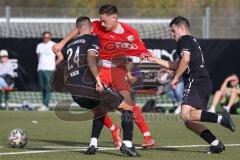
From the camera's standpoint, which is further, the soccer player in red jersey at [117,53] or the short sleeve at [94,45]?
the soccer player in red jersey at [117,53]

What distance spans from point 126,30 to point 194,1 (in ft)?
75.7

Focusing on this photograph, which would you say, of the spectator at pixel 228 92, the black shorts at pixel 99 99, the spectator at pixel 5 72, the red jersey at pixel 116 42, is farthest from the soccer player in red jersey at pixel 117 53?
A: the spectator at pixel 5 72

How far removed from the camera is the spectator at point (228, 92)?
66.9ft

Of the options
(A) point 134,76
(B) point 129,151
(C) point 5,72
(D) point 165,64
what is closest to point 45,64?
(C) point 5,72

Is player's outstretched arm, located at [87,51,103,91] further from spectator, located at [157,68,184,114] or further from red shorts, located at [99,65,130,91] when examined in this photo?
spectator, located at [157,68,184,114]

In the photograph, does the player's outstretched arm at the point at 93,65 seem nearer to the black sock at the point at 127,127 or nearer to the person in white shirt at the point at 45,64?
the black sock at the point at 127,127

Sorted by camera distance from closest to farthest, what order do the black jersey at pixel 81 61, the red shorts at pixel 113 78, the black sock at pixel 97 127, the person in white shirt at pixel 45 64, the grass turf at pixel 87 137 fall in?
the grass turf at pixel 87 137 → the black jersey at pixel 81 61 → the black sock at pixel 97 127 → the red shorts at pixel 113 78 → the person in white shirt at pixel 45 64

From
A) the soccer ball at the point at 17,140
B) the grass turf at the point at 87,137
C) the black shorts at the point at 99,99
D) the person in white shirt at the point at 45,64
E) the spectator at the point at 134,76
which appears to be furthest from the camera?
the person in white shirt at the point at 45,64

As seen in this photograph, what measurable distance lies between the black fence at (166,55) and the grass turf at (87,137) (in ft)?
10.2

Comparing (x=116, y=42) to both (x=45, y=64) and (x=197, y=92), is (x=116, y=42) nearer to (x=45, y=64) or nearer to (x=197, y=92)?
(x=197, y=92)

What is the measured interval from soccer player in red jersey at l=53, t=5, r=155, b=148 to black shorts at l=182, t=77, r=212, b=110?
88 cm

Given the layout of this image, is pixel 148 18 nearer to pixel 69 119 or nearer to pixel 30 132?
pixel 69 119

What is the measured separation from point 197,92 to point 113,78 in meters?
1.35

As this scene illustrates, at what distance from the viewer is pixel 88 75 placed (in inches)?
426
